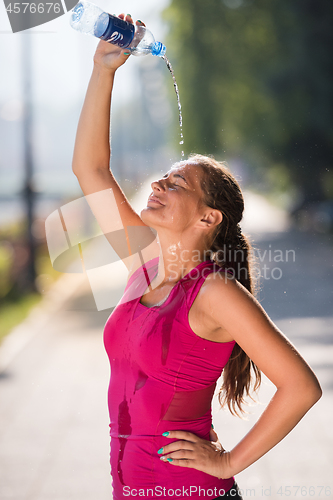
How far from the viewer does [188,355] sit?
1.77 metres

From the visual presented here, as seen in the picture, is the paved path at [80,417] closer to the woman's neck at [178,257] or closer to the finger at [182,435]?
the woman's neck at [178,257]

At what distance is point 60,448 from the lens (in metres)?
4.05

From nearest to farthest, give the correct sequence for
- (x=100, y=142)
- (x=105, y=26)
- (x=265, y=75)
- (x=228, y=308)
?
(x=228, y=308)
(x=105, y=26)
(x=100, y=142)
(x=265, y=75)

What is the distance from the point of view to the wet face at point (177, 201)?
6.41 ft

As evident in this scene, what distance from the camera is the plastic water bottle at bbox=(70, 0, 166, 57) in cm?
205

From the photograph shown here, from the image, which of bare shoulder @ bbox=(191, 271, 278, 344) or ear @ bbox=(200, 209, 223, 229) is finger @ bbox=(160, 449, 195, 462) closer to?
bare shoulder @ bbox=(191, 271, 278, 344)

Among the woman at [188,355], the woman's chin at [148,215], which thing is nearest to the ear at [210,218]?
the woman at [188,355]

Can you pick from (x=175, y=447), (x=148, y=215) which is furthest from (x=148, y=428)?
(x=148, y=215)

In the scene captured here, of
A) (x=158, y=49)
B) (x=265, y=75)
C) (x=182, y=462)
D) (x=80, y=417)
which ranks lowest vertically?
(x=80, y=417)

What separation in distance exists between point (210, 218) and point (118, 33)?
761 millimetres

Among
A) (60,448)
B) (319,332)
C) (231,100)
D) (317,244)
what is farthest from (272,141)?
(60,448)

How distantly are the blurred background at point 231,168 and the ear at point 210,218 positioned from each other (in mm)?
261

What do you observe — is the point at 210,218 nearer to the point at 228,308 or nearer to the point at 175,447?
the point at 228,308

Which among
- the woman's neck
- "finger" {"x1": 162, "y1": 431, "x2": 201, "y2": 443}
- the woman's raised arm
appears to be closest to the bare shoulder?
the woman's neck
